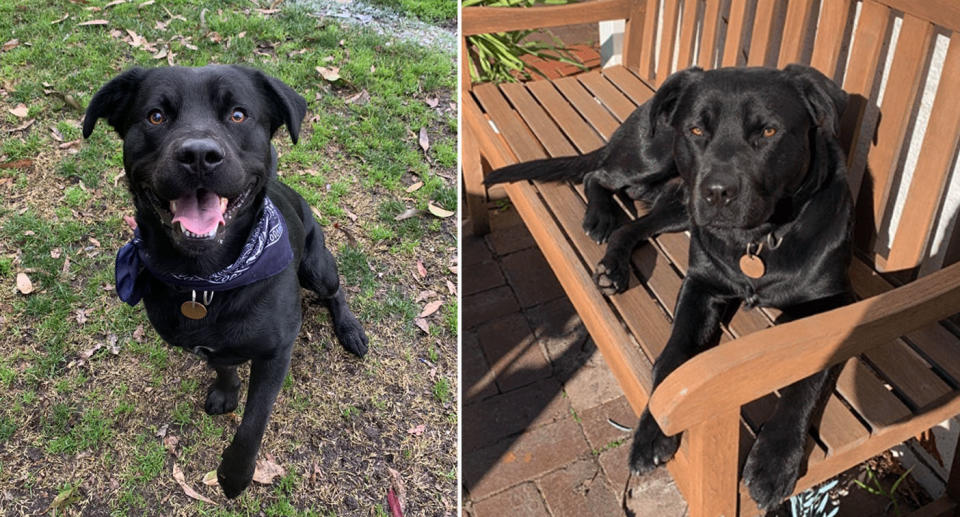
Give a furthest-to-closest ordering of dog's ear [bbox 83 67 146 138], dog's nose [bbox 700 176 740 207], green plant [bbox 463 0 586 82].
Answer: green plant [bbox 463 0 586 82] → dog's ear [bbox 83 67 146 138] → dog's nose [bbox 700 176 740 207]

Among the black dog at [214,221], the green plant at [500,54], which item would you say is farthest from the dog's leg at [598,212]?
the green plant at [500,54]

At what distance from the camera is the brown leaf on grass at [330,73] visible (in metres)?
4.68

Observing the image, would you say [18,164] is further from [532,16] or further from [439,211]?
[532,16]

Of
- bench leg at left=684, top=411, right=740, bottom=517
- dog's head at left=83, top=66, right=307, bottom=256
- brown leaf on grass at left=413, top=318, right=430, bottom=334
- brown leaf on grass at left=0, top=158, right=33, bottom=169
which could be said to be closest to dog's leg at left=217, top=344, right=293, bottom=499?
dog's head at left=83, top=66, right=307, bottom=256

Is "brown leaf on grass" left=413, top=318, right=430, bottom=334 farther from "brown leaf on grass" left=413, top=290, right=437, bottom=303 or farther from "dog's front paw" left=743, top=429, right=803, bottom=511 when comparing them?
"dog's front paw" left=743, top=429, right=803, bottom=511

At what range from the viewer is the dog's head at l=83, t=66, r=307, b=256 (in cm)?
201

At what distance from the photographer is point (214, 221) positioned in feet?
6.88

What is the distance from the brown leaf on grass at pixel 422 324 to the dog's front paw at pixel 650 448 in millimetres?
1529

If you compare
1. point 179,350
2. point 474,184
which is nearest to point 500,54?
point 474,184

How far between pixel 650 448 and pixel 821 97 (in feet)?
3.34

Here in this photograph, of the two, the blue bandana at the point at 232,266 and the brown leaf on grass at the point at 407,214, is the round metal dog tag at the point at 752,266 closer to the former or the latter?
the blue bandana at the point at 232,266

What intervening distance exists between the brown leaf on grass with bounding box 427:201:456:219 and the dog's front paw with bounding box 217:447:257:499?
5.58ft

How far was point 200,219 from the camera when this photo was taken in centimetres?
208

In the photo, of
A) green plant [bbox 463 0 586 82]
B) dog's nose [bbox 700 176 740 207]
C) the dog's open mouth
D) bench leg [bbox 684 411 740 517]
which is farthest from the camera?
green plant [bbox 463 0 586 82]
